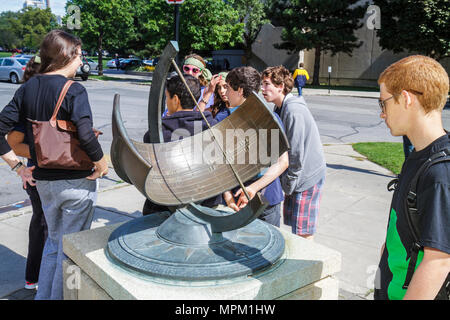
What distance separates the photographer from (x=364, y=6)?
29359mm

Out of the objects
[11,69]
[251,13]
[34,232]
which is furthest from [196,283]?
[251,13]

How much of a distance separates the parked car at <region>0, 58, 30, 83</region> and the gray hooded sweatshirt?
23.5 metres

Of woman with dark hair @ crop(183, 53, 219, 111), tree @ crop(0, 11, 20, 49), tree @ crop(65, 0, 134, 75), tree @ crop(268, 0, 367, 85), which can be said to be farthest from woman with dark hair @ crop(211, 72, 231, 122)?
tree @ crop(0, 11, 20, 49)

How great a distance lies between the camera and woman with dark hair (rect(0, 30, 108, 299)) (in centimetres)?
247

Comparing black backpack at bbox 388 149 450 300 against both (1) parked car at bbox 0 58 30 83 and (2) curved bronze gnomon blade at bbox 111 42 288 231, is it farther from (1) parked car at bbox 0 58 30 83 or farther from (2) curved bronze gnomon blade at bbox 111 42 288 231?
(1) parked car at bbox 0 58 30 83

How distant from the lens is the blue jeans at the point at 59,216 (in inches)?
101

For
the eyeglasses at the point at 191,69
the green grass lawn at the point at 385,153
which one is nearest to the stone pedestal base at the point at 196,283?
the eyeglasses at the point at 191,69

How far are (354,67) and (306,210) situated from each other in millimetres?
33334

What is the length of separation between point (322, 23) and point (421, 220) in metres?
30.4

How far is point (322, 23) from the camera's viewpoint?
2931 centimetres

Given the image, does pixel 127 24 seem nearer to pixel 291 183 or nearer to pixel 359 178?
pixel 359 178

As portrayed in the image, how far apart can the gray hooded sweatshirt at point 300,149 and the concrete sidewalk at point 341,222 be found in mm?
989
